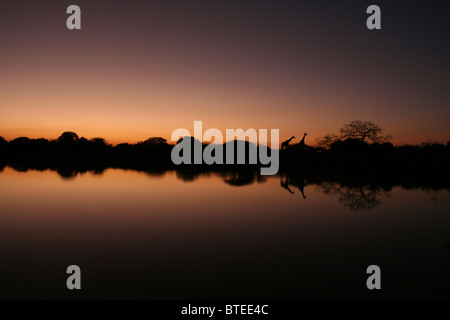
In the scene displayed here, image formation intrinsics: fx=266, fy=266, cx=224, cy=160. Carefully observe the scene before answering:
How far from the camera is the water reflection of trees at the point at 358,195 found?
11.5 m

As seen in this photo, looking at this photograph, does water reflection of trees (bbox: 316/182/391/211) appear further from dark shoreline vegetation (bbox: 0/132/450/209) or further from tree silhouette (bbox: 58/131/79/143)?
tree silhouette (bbox: 58/131/79/143)

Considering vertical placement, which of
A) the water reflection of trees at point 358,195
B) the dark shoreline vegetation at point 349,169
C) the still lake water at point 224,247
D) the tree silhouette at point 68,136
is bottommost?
the still lake water at point 224,247

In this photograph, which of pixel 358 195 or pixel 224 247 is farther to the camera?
pixel 358 195

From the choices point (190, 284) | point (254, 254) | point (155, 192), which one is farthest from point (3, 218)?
point (254, 254)

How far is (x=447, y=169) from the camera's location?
81.0ft

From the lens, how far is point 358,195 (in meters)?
13.6

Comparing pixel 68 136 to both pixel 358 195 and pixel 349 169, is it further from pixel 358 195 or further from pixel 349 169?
pixel 358 195

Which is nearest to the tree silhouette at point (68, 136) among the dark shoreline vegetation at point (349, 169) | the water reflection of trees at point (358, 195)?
the dark shoreline vegetation at point (349, 169)

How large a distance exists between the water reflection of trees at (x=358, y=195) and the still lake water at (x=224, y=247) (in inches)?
7.8

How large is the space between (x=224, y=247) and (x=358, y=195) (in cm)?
984

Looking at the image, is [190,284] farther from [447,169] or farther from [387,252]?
[447,169]

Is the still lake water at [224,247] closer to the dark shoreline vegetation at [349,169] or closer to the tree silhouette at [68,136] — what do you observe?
the dark shoreline vegetation at [349,169]

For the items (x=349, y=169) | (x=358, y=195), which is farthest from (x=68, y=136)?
(x=358, y=195)
